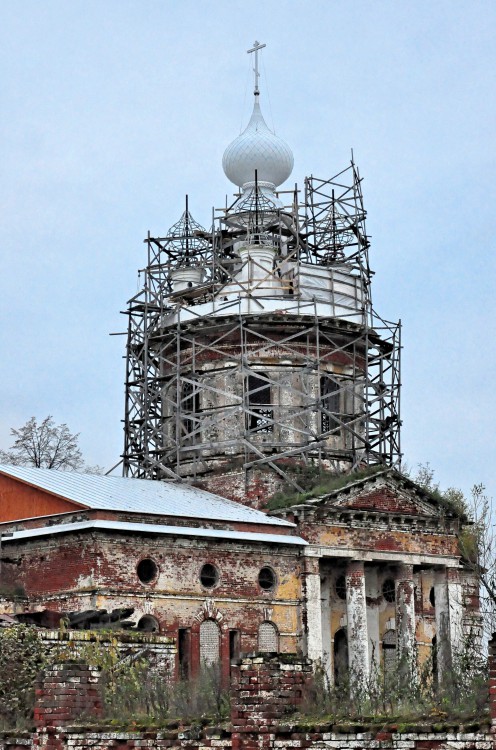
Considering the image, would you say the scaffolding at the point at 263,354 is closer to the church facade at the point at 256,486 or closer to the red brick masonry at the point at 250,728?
the church facade at the point at 256,486

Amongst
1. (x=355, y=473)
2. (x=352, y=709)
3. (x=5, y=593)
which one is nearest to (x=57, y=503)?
(x=5, y=593)

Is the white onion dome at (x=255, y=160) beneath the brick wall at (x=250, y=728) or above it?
above

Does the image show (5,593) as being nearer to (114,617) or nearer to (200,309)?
(114,617)

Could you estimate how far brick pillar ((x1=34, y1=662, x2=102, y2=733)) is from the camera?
16859 millimetres

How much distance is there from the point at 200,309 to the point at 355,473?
7099 mm

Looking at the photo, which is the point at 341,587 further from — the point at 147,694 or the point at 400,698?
the point at 400,698

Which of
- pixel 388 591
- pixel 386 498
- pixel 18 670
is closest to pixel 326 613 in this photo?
pixel 388 591

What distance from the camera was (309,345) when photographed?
37.7m

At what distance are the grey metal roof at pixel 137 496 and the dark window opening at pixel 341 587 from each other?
101 inches

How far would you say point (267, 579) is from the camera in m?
32.6

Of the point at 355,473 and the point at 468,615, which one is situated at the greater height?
the point at 355,473

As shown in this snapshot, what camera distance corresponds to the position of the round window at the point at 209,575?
31.2 m

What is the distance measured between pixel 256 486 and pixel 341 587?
11.3 feet

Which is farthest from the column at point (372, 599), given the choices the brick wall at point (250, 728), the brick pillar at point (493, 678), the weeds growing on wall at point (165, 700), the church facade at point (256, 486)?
the brick pillar at point (493, 678)
